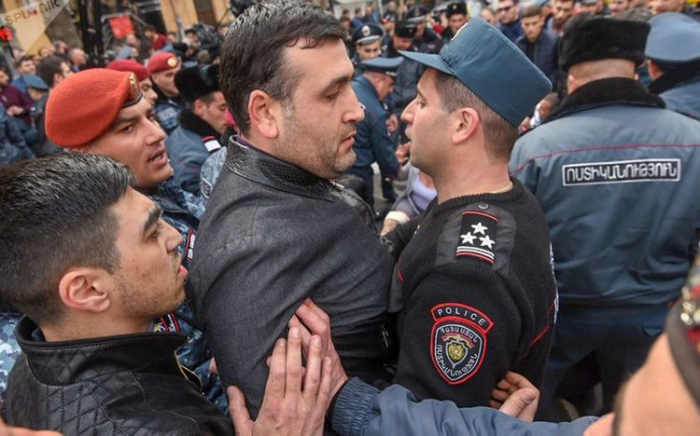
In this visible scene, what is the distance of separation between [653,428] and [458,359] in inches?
30.8

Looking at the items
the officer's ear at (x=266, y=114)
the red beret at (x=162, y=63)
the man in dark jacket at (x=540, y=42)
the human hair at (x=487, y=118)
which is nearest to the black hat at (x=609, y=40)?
the human hair at (x=487, y=118)

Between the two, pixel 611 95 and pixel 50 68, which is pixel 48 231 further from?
pixel 50 68

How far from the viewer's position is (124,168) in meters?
1.44

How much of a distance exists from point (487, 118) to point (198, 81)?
3074 millimetres

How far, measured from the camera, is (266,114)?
1.54 meters

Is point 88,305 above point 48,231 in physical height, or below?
below

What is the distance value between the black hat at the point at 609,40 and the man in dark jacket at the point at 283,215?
1487 millimetres

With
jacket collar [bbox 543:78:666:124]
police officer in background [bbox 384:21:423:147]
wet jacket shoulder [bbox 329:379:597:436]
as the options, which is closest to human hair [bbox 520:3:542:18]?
police officer in background [bbox 384:21:423:147]

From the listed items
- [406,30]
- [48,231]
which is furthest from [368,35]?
[48,231]

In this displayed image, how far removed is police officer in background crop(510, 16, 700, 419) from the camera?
Answer: 218cm

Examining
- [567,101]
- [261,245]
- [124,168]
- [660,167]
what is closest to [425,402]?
[261,245]

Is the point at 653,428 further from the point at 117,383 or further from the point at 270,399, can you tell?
the point at 117,383

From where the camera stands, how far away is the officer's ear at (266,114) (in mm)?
1516

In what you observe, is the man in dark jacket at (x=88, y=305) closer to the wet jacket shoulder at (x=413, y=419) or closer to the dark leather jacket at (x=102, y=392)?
the dark leather jacket at (x=102, y=392)
